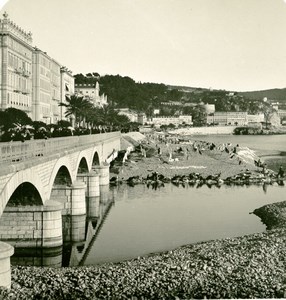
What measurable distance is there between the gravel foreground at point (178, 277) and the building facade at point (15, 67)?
3316cm

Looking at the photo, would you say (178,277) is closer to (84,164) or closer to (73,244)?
(73,244)

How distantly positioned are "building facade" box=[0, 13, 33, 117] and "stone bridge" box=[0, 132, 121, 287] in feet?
72.3

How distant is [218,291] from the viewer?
1708 cm

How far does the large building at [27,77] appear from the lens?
5306 cm

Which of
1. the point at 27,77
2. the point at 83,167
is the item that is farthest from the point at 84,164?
the point at 27,77

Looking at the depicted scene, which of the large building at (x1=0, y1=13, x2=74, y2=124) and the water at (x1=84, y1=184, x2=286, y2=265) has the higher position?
the large building at (x1=0, y1=13, x2=74, y2=124)

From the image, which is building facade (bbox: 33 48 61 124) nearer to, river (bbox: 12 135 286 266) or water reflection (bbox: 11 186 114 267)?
river (bbox: 12 135 286 266)

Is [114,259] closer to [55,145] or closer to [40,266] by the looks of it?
[40,266]

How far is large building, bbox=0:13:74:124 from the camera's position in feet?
174

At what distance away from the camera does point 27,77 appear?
61.4 meters

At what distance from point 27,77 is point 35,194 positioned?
4020cm

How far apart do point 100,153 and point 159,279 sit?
31.6 metres

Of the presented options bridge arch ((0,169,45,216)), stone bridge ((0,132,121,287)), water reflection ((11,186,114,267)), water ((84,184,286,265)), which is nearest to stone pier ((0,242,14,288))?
stone bridge ((0,132,121,287))

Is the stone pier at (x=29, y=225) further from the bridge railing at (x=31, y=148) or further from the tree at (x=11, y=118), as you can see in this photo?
the tree at (x=11, y=118)
